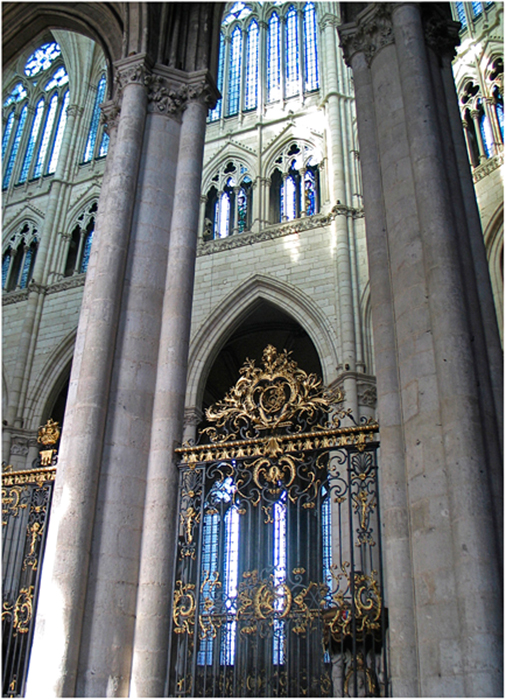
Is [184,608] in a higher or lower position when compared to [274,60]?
lower

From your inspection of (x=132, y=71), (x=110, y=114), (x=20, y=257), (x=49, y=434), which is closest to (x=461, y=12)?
(x=132, y=71)

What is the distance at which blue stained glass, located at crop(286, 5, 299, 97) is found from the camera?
18.7 meters

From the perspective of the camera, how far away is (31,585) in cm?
641

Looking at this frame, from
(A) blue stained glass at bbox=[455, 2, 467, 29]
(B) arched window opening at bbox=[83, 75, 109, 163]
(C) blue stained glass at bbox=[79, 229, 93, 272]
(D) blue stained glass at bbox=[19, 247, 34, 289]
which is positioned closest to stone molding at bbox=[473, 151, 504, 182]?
(A) blue stained glass at bbox=[455, 2, 467, 29]

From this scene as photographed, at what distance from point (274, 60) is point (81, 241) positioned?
7.13 meters

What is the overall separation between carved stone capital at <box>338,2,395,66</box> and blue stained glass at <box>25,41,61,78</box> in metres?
17.5

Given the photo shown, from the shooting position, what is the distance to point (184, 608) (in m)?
5.63

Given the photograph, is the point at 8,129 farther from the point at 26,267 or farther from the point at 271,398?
the point at 271,398

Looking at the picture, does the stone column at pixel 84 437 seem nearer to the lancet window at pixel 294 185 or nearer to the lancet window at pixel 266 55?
the lancet window at pixel 294 185

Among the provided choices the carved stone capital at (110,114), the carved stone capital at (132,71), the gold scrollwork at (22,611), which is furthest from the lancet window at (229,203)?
the gold scrollwork at (22,611)

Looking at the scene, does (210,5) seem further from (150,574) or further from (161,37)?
(150,574)

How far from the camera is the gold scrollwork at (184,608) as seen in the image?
219 inches

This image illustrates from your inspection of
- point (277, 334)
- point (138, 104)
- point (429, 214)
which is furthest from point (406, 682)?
point (277, 334)

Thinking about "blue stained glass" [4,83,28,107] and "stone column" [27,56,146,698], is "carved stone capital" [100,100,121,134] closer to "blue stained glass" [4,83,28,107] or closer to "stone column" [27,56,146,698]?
"stone column" [27,56,146,698]
